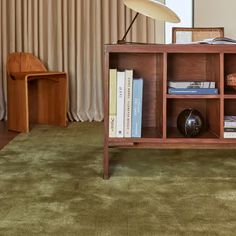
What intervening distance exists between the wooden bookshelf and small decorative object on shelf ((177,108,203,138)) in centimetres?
3

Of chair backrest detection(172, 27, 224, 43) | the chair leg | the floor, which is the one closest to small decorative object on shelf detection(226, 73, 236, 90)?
chair backrest detection(172, 27, 224, 43)

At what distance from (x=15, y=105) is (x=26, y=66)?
0.54m

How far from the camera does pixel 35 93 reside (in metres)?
3.81

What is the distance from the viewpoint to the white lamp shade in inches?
70.1

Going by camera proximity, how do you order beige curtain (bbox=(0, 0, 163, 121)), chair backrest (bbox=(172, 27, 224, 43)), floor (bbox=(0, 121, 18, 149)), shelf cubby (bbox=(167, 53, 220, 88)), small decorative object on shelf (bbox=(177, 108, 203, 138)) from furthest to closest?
beige curtain (bbox=(0, 0, 163, 121)) < chair backrest (bbox=(172, 27, 224, 43)) < floor (bbox=(0, 121, 18, 149)) < shelf cubby (bbox=(167, 53, 220, 88)) < small decorative object on shelf (bbox=(177, 108, 203, 138))

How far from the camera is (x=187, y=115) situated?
1901 millimetres

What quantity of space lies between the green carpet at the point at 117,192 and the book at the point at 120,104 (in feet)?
0.70

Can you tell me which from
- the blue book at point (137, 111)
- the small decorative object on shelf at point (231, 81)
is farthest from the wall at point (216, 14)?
the blue book at point (137, 111)

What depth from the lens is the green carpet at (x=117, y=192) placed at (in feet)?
4.09

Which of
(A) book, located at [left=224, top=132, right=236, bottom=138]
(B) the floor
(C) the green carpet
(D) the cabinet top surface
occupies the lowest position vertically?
(C) the green carpet

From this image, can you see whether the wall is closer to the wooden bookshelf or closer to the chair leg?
the wooden bookshelf

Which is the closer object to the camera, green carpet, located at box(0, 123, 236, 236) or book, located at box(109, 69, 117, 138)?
green carpet, located at box(0, 123, 236, 236)

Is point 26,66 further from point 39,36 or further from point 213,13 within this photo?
point 213,13

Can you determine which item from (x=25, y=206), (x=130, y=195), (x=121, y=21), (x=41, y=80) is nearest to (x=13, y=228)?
(x=25, y=206)
